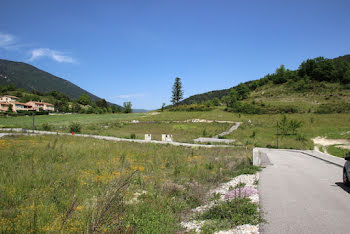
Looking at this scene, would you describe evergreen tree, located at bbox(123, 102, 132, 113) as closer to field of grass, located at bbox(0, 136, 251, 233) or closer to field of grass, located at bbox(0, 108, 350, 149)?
field of grass, located at bbox(0, 108, 350, 149)

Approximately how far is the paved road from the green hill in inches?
2410

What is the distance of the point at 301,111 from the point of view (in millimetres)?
61750

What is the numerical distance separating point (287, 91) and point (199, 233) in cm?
10354

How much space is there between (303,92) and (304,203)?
9725cm

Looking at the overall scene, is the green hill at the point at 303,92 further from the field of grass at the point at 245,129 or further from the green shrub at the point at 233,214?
the green shrub at the point at 233,214

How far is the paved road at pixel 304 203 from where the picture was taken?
4.48 meters

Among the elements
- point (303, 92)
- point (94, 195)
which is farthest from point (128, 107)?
point (94, 195)

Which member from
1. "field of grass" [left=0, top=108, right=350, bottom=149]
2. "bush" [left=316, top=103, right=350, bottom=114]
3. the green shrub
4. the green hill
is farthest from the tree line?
the green shrub

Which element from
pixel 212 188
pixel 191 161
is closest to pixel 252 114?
pixel 191 161

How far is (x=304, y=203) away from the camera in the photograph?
588 centimetres

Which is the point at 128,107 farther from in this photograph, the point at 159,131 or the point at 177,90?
the point at 159,131

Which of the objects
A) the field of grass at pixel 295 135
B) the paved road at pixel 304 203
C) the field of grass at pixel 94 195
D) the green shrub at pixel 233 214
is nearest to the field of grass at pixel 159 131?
the field of grass at pixel 295 135

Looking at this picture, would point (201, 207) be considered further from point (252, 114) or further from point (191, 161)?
point (252, 114)

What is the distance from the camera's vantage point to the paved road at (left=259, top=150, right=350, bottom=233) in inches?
176
